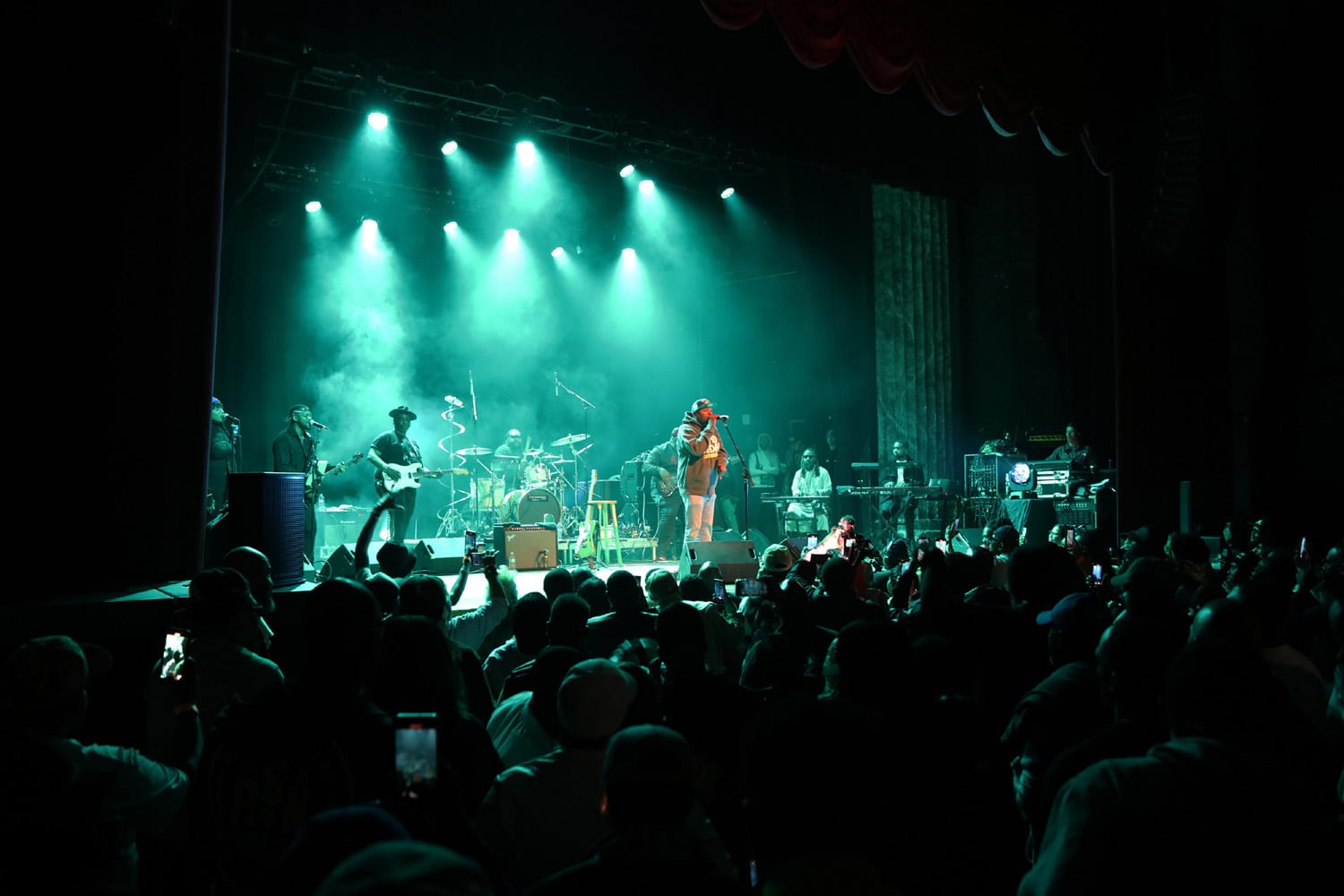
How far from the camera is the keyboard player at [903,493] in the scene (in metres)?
14.2

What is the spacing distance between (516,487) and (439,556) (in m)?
3.69

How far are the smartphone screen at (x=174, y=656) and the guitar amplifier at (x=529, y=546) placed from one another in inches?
378

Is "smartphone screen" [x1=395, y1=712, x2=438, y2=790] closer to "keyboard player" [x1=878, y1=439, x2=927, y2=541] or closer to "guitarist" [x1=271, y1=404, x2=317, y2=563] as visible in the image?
"guitarist" [x1=271, y1=404, x2=317, y2=563]

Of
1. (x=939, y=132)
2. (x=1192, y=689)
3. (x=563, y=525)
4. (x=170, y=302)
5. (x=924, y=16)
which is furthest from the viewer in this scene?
(x=563, y=525)

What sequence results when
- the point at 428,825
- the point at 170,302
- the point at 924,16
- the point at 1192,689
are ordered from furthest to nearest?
the point at 924,16 < the point at 170,302 < the point at 1192,689 < the point at 428,825

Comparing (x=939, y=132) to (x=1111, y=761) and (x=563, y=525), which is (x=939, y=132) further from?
(x=1111, y=761)

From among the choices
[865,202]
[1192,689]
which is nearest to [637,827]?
[1192,689]

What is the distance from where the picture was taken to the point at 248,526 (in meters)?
6.14

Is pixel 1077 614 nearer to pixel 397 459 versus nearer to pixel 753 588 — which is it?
pixel 753 588

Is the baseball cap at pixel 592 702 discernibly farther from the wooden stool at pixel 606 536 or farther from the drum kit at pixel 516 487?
the drum kit at pixel 516 487

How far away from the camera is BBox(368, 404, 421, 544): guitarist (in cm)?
1135

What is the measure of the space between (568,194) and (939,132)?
25.2ft

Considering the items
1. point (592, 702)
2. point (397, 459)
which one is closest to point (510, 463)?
point (397, 459)

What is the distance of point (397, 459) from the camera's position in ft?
38.1
